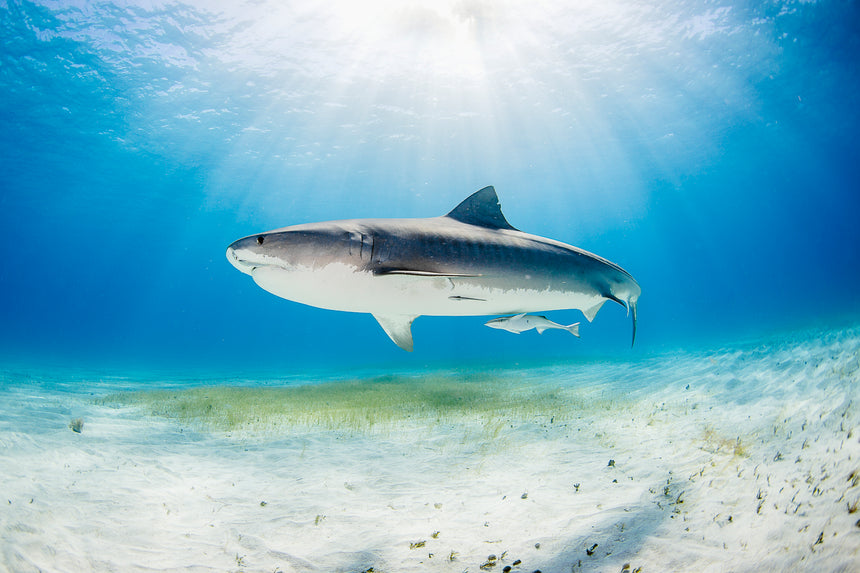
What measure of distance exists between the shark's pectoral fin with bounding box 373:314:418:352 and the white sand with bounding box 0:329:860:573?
1.62 meters

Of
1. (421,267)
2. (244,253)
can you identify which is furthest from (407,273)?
(244,253)

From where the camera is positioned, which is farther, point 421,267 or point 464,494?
point 464,494

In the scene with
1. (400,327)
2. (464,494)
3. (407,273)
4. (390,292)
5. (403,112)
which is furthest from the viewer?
(403,112)

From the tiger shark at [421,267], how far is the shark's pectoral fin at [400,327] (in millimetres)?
12

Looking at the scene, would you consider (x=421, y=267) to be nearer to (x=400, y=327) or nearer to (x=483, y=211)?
(x=400, y=327)

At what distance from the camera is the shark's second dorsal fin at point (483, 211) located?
4.61 metres

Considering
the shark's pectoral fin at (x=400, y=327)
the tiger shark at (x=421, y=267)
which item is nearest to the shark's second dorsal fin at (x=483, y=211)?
the tiger shark at (x=421, y=267)

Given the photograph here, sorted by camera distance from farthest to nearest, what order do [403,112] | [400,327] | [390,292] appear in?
1. [403,112]
2. [400,327]
3. [390,292]

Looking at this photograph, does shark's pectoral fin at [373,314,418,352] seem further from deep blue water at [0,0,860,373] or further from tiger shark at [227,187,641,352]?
deep blue water at [0,0,860,373]

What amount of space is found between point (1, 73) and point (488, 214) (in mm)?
32151

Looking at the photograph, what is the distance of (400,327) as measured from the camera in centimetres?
439

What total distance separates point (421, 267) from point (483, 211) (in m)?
1.59

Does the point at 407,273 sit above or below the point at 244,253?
below

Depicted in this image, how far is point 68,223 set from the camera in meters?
53.0
